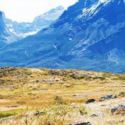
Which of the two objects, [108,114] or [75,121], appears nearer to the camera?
[75,121]

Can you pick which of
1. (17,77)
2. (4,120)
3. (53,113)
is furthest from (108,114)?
(17,77)

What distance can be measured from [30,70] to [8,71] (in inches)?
479

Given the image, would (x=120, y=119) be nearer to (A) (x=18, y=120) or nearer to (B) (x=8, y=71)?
(A) (x=18, y=120)

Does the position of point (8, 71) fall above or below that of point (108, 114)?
above

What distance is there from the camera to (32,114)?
18.3m

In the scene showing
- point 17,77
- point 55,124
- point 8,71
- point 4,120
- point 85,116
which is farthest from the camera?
point 8,71

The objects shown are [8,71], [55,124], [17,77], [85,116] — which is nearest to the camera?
[55,124]

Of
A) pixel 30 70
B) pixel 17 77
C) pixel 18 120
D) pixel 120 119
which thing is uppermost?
pixel 30 70

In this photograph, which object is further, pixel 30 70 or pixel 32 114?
pixel 30 70

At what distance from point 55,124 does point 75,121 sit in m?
1.49

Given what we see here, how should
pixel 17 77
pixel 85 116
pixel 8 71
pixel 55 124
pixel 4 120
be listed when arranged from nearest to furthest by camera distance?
1. pixel 55 124
2. pixel 85 116
3. pixel 4 120
4. pixel 17 77
5. pixel 8 71

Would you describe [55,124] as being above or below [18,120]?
below

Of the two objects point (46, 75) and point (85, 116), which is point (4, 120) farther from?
point (46, 75)

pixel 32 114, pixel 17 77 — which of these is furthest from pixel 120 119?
pixel 17 77
